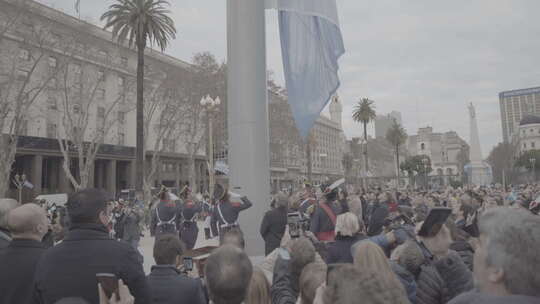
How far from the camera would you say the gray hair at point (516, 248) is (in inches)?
62.7

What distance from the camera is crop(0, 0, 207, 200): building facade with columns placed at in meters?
A: 26.2

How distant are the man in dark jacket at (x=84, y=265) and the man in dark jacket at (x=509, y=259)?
2.07 metres

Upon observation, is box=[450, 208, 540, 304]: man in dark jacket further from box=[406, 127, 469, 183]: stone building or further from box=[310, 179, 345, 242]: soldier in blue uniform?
box=[406, 127, 469, 183]: stone building

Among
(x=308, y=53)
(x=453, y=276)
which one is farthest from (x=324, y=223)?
(x=453, y=276)

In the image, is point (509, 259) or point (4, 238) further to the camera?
point (4, 238)

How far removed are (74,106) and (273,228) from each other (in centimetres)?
3451

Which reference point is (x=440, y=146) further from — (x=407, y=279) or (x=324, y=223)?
(x=407, y=279)

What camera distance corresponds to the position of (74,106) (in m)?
36.9

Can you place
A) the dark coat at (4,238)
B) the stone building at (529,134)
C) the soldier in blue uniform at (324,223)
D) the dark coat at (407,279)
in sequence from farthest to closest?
the stone building at (529,134)
the soldier in blue uniform at (324,223)
the dark coat at (4,238)
the dark coat at (407,279)

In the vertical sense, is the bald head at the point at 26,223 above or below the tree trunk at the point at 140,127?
below

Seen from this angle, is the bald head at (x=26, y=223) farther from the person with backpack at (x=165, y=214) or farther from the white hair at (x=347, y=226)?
the person with backpack at (x=165, y=214)

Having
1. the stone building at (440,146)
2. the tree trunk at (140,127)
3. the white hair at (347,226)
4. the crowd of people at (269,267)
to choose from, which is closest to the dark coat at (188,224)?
the crowd of people at (269,267)

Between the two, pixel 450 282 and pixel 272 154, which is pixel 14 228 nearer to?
pixel 450 282

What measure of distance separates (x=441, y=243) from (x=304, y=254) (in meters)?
1.19
